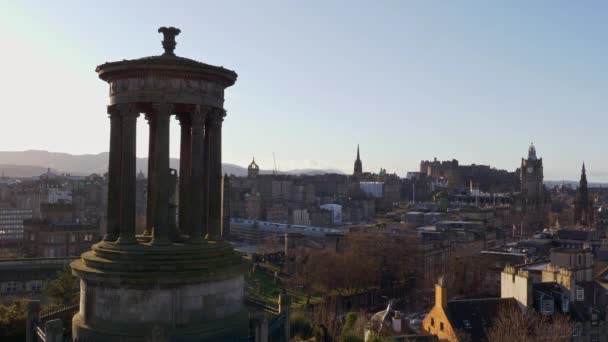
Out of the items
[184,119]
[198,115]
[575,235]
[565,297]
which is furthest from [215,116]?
[575,235]

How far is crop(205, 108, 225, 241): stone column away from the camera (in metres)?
17.1

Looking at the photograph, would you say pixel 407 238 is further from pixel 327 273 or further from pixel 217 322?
pixel 217 322

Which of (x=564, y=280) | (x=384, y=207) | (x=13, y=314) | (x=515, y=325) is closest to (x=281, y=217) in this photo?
(x=384, y=207)

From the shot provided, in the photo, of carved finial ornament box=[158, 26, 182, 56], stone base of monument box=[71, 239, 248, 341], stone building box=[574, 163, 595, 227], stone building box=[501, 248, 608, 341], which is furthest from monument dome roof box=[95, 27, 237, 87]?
stone building box=[574, 163, 595, 227]

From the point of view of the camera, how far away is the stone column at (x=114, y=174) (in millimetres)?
16734

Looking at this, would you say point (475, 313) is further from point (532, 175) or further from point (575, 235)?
point (532, 175)

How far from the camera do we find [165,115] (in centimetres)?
1603

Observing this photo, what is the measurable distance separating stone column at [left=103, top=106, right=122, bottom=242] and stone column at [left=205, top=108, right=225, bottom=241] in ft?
7.88

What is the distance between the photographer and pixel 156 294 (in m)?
14.9

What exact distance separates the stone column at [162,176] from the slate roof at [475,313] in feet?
91.8

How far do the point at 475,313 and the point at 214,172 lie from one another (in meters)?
28.7

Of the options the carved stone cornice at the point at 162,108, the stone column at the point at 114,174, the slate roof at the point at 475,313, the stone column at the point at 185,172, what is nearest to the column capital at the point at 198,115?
the carved stone cornice at the point at 162,108

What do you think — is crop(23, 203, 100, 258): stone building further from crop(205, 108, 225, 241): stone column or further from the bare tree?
crop(205, 108, 225, 241): stone column

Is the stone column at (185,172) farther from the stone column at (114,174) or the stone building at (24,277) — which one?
the stone building at (24,277)
